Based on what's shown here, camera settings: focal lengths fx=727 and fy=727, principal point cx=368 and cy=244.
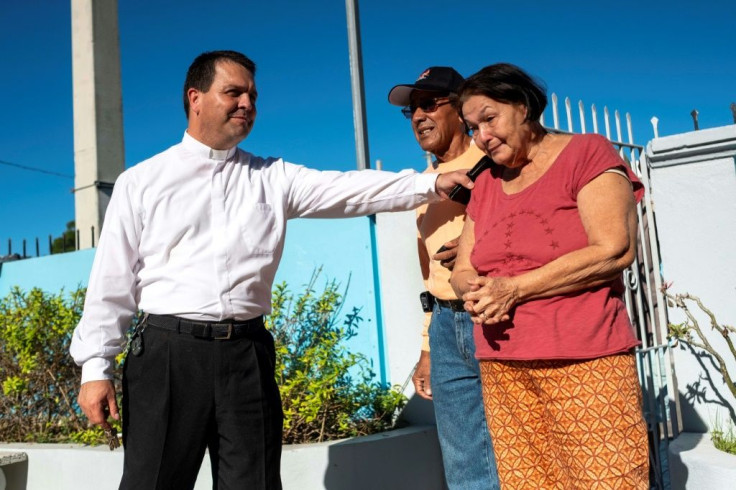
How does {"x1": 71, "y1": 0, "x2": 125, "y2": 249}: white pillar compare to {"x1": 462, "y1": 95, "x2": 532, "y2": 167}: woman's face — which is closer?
{"x1": 462, "y1": 95, "x2": 532, "y2": 167}: woman's face

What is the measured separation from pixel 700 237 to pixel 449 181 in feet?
5.37

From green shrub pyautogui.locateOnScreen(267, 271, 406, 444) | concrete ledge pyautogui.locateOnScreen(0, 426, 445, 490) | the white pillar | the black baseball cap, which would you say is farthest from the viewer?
the white pillar

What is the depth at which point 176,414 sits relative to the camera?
254 centimetres

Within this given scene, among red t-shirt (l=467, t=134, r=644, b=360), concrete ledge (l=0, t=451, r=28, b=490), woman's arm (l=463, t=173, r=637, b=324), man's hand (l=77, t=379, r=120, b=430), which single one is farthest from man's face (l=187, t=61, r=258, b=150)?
concrete ledge (l=0, t=451, r=28, b=490)

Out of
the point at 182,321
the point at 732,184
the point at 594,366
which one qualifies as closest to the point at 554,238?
the point at 594,366

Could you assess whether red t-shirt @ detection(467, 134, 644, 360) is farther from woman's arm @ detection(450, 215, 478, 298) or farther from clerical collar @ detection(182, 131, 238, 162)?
clerical collar @ detection(182, 131, 238, 162)

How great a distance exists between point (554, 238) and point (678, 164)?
193 centimetres

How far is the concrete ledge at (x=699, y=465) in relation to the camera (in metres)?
2.99

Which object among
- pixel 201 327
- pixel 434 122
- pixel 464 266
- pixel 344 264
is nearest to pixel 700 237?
pixel 434 122

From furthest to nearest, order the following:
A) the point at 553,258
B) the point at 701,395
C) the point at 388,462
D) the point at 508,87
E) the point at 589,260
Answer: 1. the point at 388,462
2. the point at 701,395
3. the point at 508,87
4. the point at 553,258
5. the point at 589,260

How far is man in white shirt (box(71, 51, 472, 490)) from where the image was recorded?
255cm

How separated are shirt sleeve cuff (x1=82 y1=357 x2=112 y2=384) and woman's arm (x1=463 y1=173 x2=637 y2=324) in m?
1.39

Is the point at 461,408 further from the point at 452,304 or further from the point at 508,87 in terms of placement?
the point at 508,87

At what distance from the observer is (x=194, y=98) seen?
280 cm
